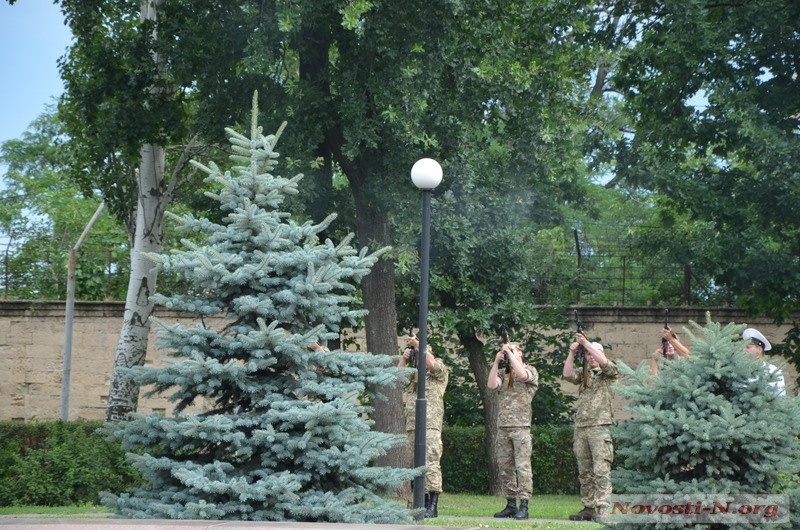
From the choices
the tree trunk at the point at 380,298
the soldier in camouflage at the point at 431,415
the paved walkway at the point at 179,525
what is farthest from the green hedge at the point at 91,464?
the paved walkway at the point at 179,525

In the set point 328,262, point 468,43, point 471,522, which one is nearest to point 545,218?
point 468,43

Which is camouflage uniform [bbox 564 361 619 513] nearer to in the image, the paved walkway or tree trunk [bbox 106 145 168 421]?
the paved walkway

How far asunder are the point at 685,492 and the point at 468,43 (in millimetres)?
9424

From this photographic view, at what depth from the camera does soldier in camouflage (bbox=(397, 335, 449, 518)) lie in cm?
1331

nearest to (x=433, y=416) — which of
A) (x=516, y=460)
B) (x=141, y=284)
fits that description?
(x=516, y=460)

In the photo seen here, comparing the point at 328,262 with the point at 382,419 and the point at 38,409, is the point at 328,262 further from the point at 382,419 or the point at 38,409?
the point at 38,409

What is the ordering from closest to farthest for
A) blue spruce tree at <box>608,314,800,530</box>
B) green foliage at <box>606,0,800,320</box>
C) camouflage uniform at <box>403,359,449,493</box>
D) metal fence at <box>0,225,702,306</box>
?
blue spruce tree at <box>608,314,800,530</box>, camouflage uniform at <box>403,359,449,493</box>, green foliage at <box>606,0,800,320</box>, metal fence at <box>0,225,702,306</box>

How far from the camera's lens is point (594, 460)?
12.5 metres

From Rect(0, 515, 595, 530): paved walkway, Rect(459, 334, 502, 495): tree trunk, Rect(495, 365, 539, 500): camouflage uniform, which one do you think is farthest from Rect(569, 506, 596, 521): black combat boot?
Rect(0, 515, 595, 530): paved walkway

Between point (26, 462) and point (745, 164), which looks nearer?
point (26, 462)

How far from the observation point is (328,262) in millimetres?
8508

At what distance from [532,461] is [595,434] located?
5.40 m

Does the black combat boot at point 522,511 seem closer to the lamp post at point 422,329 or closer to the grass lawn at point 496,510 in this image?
the grass lawn at point 496,510

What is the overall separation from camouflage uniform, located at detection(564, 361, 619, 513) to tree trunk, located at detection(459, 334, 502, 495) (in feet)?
15.7
